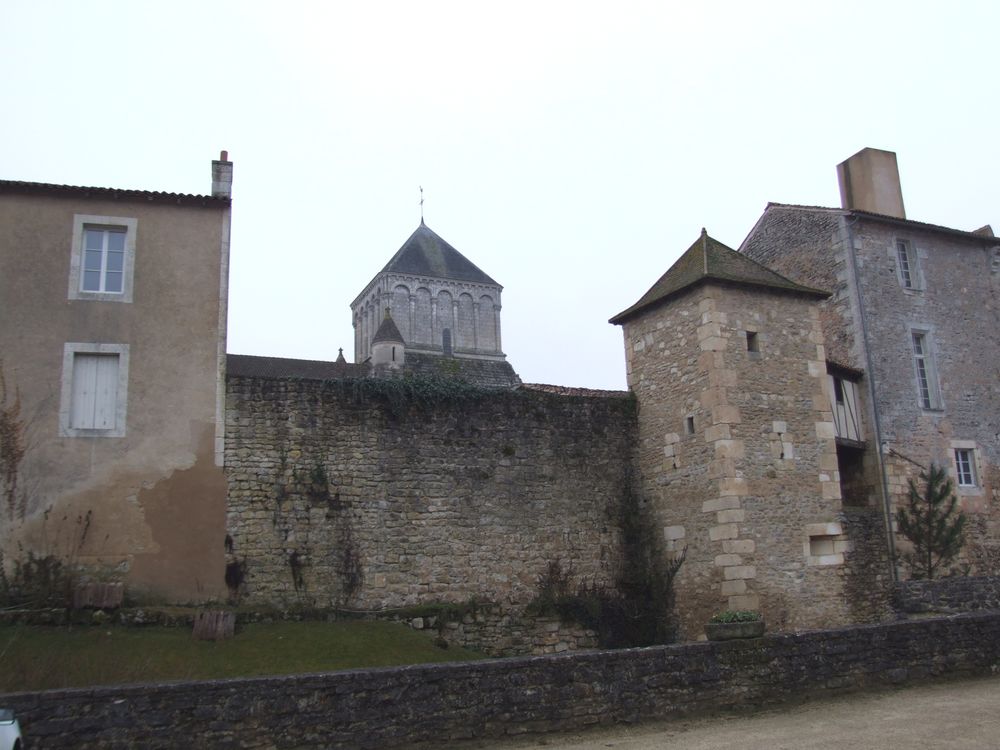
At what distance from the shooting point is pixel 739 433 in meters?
13.8

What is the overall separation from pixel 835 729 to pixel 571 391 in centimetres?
895

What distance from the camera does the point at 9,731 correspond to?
6.19 metres

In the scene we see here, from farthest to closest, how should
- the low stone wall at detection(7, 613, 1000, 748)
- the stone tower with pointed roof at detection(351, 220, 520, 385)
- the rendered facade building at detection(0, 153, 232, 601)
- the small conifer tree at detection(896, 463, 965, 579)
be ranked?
the stone tower with pointed roof at detection(351, 220, 520, 385) < the small conifer tree at detection(896, 463, 965, 579) < the rendered facade building at detection(0, 153, 232, 601) < the low stone wall at detection(7, 613, 1000, 748)

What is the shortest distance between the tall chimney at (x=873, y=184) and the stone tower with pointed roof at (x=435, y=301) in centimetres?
3758

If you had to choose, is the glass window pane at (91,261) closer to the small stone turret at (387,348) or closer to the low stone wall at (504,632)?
the low stone wall at (504,632)

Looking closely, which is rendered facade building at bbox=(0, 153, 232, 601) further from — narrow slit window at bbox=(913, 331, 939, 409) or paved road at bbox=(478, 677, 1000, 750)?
narrow slit window at bbox=(913, 331, 939, 409)

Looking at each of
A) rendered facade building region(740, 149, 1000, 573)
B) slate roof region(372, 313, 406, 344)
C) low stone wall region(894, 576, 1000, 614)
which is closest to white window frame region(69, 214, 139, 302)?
rendered facade building region(740, 149, 1000, 573)

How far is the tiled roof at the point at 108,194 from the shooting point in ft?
41.4

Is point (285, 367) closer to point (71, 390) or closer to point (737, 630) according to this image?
point (71, 390)

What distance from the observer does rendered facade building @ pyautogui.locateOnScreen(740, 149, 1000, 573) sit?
16641mm

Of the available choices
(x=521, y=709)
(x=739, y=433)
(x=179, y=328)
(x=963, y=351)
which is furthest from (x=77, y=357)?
(x=963, y=351)

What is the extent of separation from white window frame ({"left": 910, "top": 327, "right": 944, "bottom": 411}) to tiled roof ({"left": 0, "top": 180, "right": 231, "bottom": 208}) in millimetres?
13043

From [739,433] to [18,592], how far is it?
10181 mm

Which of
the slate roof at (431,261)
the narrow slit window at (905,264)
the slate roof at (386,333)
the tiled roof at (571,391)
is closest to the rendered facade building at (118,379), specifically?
the tiled roof at (571,391)
